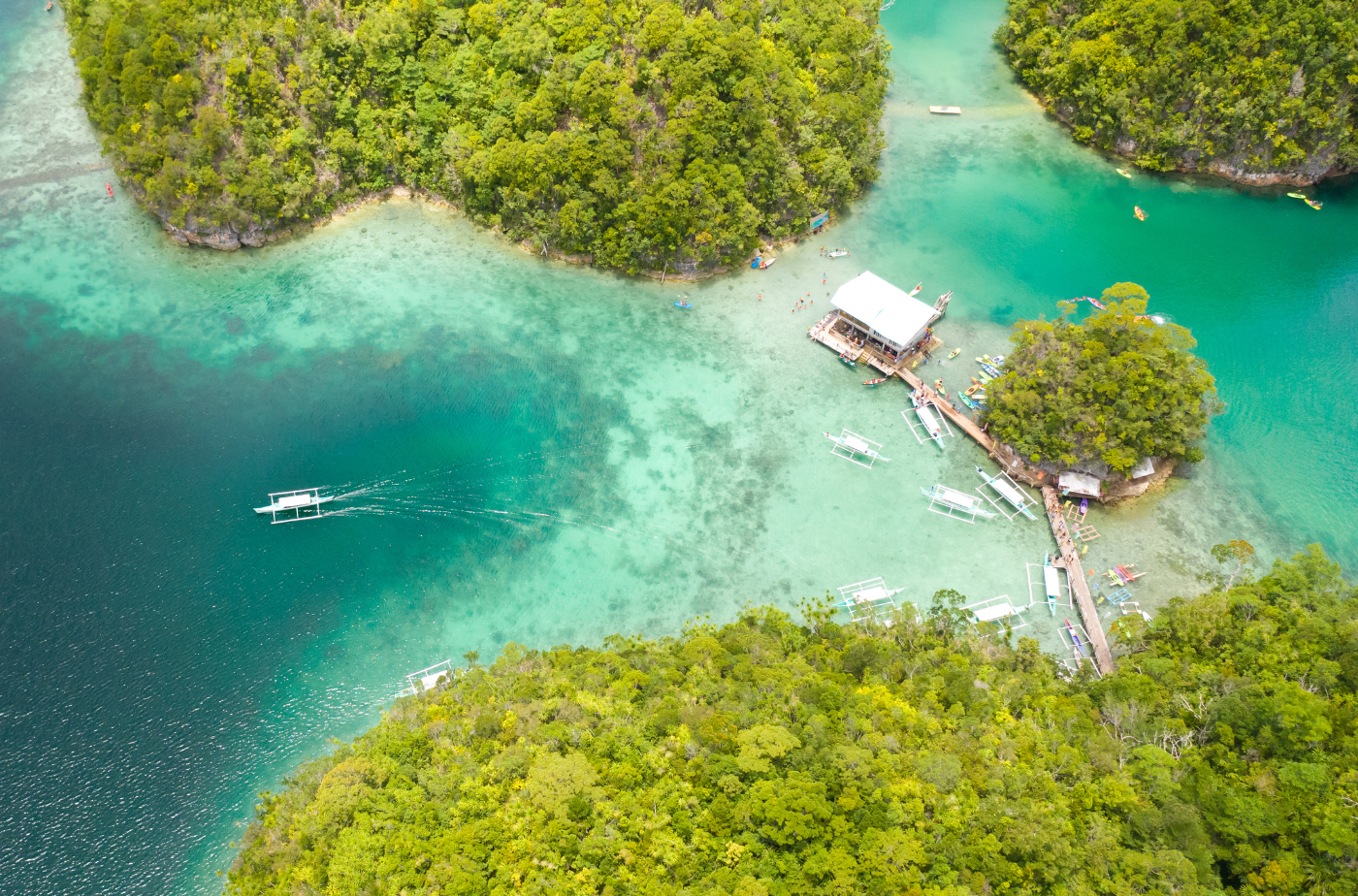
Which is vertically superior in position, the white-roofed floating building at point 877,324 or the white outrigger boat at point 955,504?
the white-roofed floating building at point 877,324

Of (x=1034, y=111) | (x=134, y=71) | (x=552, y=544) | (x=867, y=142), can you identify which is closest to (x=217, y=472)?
(x=552, y=544)

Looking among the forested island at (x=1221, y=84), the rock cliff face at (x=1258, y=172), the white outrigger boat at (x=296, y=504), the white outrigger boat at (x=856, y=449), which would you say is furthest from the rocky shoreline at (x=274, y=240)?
the rock cliff face at (x=1258, y=172)

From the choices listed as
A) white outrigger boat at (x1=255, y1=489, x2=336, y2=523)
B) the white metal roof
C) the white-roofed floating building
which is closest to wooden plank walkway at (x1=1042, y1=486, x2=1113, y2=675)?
the white-roofed floating building

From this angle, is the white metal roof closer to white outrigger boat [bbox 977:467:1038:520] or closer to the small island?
the small island

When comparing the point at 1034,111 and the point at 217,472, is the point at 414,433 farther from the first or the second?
the point at 1034,111

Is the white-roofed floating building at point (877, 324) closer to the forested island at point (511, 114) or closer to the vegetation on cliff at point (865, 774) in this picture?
the forested island at point (511, 114)

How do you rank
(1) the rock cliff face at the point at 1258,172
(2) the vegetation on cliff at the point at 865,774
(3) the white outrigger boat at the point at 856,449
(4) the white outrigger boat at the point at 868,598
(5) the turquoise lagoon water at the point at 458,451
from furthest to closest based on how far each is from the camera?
(1) the rock cliff face at the point at 1258,172, (3) the white outrigger boat at the point at 856,449, (4) the white outrigger boat at the point at 868,598, (5) the turquoise lagoon water at the point at 458,451, (2) the vegetation on cliff at the point at 865,774

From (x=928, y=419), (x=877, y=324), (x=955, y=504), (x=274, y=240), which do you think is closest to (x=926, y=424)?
(x=928, y=419)
